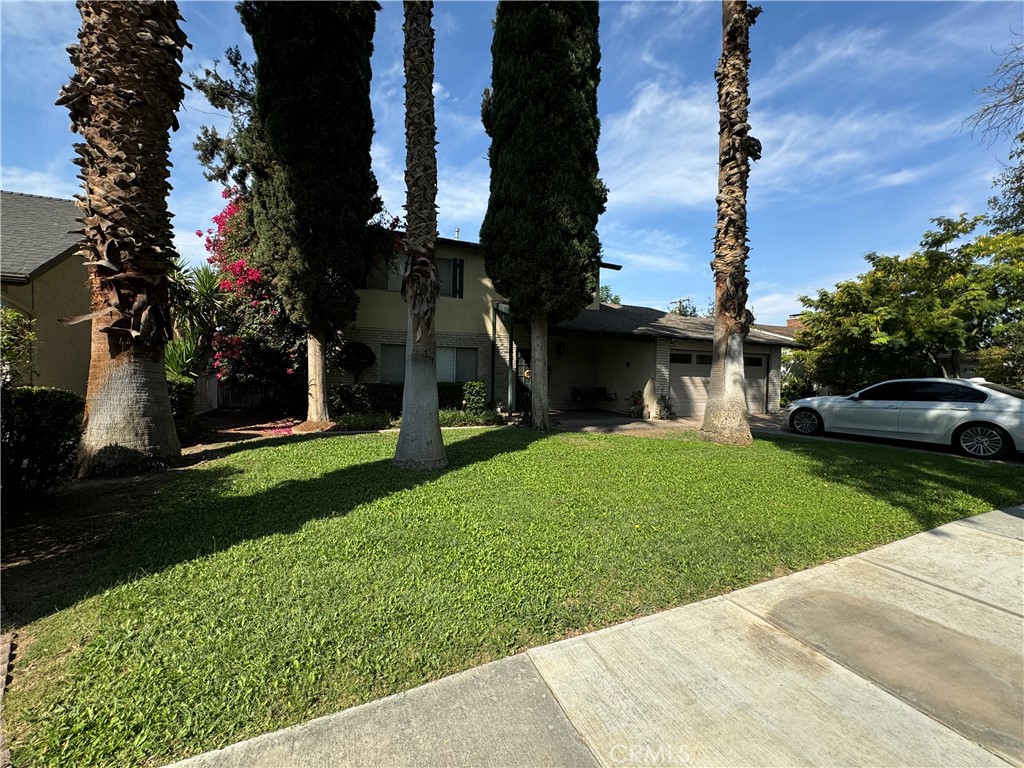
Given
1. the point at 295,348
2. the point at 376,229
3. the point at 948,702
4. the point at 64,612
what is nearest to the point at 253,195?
the point at 376,229

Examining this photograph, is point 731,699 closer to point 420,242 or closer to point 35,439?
point 420,242

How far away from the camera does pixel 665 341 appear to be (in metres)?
15.3

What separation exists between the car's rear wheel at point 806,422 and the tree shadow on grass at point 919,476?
1.68 meters

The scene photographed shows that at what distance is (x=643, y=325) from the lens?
16.4 meters

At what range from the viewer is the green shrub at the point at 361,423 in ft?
36.8

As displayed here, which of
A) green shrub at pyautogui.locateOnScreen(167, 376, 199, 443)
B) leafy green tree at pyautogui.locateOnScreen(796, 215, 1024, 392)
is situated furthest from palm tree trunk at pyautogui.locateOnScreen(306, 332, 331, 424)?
leafy green tree at pyautogui.locateOnScreen(796, 215, 1024, 392)

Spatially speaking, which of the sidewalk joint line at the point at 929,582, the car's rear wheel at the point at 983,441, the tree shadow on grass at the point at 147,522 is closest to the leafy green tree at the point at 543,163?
the tree shadow on grass at the point at 147,522

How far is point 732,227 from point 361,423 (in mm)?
9901

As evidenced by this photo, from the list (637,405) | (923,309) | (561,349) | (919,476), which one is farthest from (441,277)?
(923,309)

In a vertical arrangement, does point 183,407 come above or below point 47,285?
below

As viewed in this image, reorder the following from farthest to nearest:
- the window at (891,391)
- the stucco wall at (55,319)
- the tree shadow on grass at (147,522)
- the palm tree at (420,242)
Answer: the window at (891,391)
the stucco wall at (55,319)
the palm tree at (420,242)
the tree shadow on grass at (147,522)

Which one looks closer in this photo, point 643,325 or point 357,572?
point 357,572

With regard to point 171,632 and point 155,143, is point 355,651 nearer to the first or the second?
point 171,632

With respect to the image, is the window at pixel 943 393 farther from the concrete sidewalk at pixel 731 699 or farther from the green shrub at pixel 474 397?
the green shrub at pixel 474 397
